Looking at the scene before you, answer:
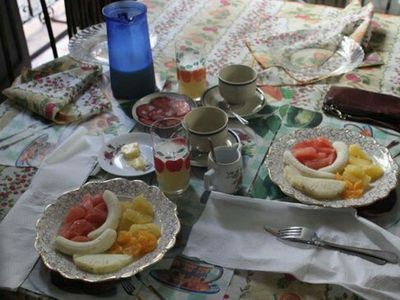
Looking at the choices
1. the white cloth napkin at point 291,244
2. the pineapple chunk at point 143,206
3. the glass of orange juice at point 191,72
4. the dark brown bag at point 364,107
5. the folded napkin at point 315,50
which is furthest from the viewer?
the folded napkin at point 315,50

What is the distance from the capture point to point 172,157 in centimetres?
95

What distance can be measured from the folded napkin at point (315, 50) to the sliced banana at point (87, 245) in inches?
25.9

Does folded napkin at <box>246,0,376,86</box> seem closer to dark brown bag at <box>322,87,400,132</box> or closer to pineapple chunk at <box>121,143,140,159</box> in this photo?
dark brown bag at <box>322,87,400,132</box>

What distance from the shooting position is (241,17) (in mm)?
1624

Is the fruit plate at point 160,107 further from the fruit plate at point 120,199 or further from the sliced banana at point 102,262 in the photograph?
the sliced banana at point 102,262

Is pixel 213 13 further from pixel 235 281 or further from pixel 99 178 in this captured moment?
pixel 235 281

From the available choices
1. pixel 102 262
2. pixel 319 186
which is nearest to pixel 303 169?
pixel 319 186

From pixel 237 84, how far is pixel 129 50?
26cm

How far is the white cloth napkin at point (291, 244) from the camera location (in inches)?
30.5

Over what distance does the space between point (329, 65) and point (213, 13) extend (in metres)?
0.46

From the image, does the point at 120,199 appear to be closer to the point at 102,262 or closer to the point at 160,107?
the point at 102,262

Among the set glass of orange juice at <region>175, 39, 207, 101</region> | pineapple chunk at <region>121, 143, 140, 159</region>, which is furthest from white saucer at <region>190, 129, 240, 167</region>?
glass of orange juice at <region>175, 39, 207, 101</region>

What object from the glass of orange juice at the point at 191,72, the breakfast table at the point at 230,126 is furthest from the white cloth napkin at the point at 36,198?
the glass of orange juice at the point at 191,72

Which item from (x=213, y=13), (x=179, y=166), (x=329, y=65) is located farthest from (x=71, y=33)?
(x=179, y=166)
